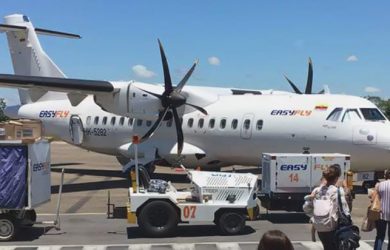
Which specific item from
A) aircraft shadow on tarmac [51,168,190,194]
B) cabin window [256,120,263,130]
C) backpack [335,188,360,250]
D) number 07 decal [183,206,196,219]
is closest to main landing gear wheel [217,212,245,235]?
number 07 decal [183,206,196,219]

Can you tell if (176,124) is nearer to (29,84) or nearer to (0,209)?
(29,84)

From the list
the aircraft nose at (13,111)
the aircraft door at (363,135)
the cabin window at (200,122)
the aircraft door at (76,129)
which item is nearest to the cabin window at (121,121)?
the aircraft door at (76,129)

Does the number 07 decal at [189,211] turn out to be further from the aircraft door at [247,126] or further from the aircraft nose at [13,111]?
the aircraft nose at [13,111]

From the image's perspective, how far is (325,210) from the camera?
6.72 metres

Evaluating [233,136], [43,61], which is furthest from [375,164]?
[43,61]

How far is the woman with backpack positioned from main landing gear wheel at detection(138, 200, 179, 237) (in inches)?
174

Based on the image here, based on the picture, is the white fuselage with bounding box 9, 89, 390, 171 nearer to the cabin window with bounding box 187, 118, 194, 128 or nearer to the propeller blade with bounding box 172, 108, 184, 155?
the cabin window with bounding box 187, 118, 194, 128

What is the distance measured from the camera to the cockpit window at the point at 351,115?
16.8 m

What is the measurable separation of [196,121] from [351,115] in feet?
19.3

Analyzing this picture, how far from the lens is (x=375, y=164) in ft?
54.3

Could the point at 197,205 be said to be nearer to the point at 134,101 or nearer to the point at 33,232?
the point at 33,232

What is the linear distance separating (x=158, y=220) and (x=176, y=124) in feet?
30.6

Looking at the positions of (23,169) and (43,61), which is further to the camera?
(43,61)

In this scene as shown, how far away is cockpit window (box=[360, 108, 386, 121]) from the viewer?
16.8m
